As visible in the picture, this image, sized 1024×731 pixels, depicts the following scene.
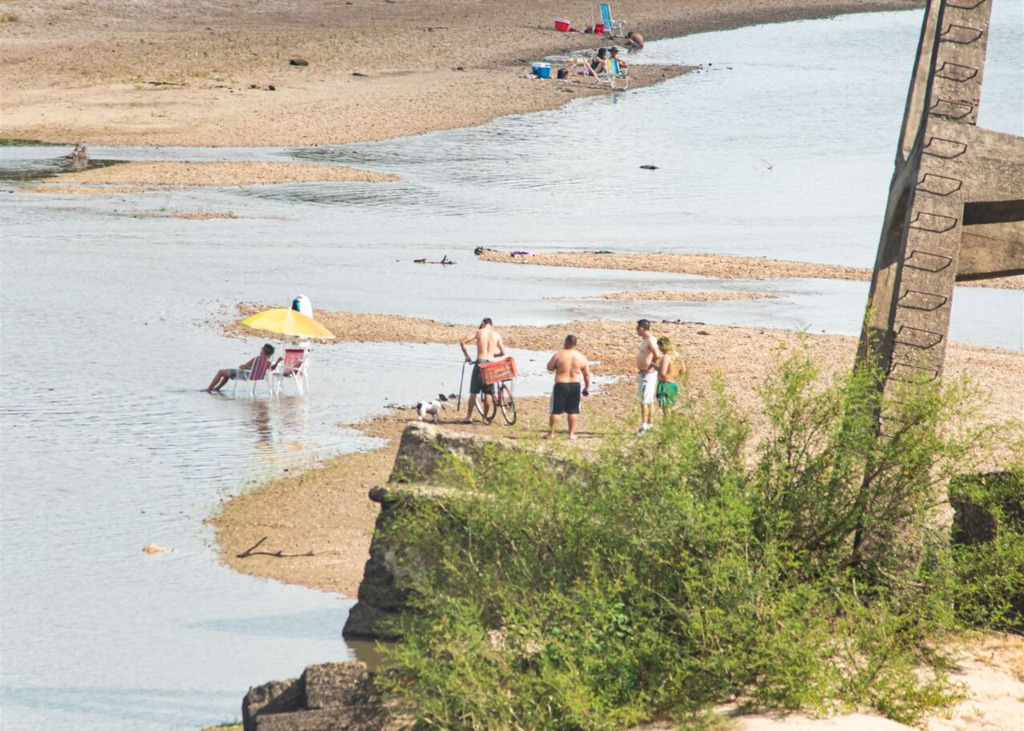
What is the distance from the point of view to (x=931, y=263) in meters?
7.90

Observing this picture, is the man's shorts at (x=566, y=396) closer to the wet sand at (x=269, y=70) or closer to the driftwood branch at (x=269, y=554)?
the driftwood branch at (x=269, y=554)

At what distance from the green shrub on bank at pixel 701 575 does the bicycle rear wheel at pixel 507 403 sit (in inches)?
382

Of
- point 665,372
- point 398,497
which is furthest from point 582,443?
point 398,497

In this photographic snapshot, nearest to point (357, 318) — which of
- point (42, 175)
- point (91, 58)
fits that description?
point (42, 175)

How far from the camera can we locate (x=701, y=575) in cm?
712

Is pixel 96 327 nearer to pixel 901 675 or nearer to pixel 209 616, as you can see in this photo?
pixel 209 616

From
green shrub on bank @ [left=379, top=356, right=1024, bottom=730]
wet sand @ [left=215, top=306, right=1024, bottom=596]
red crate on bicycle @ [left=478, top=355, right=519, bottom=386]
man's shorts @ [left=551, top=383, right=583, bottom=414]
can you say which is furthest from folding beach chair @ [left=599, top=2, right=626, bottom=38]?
green shrub on bank @ [left=379, top=356, right=1024, bottom=730]

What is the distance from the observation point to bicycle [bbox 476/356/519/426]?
17.6 meters

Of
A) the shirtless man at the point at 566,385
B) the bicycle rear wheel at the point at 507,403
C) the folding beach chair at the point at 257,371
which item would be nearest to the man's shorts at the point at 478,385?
the bicycle rear wheel at the point at 507,403

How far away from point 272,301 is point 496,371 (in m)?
9.59

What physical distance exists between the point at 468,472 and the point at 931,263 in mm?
2859

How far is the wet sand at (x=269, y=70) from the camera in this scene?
49.2m

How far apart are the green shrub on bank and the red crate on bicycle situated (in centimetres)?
933

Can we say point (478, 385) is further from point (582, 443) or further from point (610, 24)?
point (610, 24)
